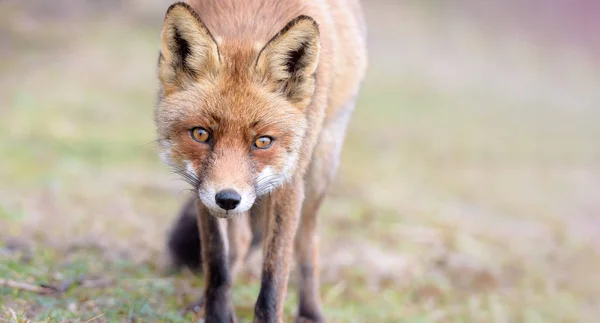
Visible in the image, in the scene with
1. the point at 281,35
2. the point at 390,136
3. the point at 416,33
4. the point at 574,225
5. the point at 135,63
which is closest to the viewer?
the point at 281,35

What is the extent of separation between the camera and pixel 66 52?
14516 millimetres

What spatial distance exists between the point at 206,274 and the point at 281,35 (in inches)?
65.1

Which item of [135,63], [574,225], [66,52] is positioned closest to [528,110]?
[574,225]

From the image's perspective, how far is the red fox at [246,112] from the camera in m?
3.60

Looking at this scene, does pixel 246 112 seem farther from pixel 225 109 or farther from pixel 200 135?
pixel 200 135

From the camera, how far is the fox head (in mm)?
3562

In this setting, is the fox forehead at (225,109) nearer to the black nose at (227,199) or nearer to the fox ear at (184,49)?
the fox ear at (184,49)

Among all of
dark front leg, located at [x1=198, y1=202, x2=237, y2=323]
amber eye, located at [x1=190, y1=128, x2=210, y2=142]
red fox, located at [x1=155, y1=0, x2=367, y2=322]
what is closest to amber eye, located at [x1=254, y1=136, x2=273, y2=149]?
red fox, located at [x1=155, y1=0, x2=367, y2=322]

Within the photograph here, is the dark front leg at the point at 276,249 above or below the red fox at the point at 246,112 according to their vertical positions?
below

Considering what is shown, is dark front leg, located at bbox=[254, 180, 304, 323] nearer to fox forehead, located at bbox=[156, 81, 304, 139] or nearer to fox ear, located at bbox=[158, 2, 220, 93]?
fox forehead, located at bbox=[156, 81, 304, 139]

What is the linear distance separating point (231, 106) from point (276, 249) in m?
1.01

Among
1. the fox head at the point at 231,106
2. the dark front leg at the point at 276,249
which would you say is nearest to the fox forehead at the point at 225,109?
the fox head at the point at 231,106

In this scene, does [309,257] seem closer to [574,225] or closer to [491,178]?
[574,225]

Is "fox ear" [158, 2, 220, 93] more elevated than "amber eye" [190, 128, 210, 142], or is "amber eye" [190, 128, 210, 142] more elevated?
"fox ear" [158, 2, 220, 93]
